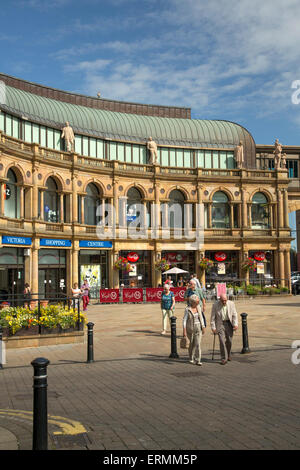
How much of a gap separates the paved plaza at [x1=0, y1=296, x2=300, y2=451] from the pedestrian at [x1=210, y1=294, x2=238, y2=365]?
46cm

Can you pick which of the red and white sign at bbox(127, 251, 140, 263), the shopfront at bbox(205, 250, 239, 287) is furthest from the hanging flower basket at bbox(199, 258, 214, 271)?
the red and white sign at bbox(127, 251, 140, 263)

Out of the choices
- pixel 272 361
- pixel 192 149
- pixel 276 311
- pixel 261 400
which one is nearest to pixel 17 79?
pixel 192 149

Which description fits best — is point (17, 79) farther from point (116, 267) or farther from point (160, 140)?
point (116, 267)

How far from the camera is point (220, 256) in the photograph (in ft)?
152

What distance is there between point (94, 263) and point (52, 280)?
4.75 metres

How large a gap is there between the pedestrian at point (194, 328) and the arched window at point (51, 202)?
27139mm

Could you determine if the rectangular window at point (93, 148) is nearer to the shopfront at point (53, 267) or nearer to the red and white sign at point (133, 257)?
the shopfront at point (53, 267)

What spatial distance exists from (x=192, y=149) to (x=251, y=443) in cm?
4351

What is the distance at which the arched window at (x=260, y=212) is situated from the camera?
48.0 meters

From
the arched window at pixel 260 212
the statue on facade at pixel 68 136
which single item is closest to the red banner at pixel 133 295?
the statue on facade at pixel 68 136

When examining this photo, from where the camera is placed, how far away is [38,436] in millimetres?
5582

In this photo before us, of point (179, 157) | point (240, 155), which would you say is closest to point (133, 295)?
point (179, 157)

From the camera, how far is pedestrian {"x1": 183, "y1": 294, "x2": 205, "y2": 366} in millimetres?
12102

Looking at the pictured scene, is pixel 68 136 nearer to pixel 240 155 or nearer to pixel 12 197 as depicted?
pixel 12 197
